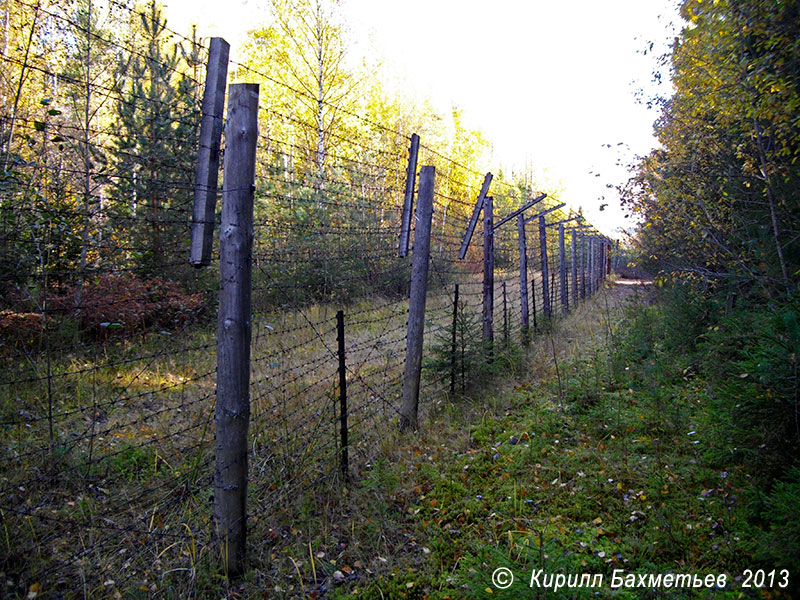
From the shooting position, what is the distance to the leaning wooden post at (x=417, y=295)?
5.24 meters

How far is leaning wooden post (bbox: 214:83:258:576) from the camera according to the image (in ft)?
9.37

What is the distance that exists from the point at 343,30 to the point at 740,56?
15071mm

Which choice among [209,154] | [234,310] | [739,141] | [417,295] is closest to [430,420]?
[417,295]

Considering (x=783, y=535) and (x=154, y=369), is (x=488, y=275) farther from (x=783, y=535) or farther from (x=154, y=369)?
(x=154, y=369)

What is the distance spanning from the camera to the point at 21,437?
4816mm

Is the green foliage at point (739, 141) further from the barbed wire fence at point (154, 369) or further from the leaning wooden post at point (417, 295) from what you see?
the leaning wooden post at point (417, 295)

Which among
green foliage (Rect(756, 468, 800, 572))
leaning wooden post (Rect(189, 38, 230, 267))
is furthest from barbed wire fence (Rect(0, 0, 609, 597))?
green foliage (Rect(756, 468, 800, 572))

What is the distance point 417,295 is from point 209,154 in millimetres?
2929

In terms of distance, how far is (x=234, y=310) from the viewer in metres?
2.88

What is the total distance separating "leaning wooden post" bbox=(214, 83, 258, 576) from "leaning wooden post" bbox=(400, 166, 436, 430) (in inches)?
96.9

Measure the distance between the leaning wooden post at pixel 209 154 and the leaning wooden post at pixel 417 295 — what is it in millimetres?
2731

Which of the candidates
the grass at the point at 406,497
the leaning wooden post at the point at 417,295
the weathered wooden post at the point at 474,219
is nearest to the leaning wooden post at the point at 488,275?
the weathered wooden post at the point at 474,219

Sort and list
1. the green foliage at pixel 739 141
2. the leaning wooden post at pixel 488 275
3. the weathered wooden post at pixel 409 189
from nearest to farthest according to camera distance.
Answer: the green foliage at pixel 739 141 < the weathered wooden post at pixel 409 189 < the leaning wooden post at pixel 488 275

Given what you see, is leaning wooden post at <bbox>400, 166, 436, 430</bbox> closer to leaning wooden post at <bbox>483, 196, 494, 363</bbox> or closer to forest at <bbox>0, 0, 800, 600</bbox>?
forest at <bbox>0, 0, 800, 600</bbox>
